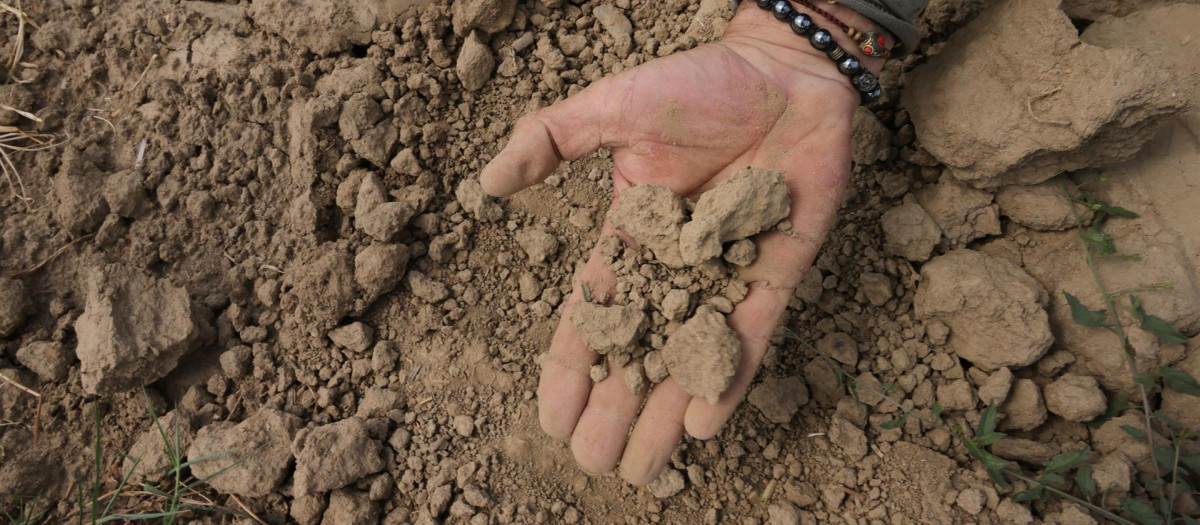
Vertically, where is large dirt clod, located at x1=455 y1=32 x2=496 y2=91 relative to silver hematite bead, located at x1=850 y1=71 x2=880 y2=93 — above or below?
below

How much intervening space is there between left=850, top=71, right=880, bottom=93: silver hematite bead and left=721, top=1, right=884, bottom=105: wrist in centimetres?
2

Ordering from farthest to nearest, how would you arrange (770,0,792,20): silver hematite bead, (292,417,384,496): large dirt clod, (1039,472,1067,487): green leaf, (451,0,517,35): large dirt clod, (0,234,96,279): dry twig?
(451,0,517,35): large dirt clod < (0,234,96,279): dry twig < (770,0,792,20): silver hematite bead < (292,417,384,496): large dirt clod < (1039,472,1067,487): green leaf

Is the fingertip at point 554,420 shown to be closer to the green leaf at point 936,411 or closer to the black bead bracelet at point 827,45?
the green leaf at point 936,411

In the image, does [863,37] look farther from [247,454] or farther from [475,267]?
[247,454]

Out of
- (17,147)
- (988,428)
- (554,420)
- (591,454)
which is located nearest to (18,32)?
(17,147)

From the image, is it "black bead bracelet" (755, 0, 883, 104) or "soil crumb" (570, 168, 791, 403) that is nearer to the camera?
"soil crumb" (570, 168, 791, 403)

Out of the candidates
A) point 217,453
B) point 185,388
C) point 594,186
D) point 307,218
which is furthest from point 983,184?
point 185,388

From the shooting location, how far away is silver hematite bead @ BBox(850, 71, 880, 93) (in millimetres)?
2006

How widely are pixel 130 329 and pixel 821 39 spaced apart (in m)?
2.22

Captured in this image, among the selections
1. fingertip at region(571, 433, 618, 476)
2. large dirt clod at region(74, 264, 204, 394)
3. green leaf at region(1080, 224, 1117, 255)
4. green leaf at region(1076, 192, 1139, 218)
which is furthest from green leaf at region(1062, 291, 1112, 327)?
large dirt clod at region(74, 264, 204, 394)

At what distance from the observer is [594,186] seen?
2.37 metres

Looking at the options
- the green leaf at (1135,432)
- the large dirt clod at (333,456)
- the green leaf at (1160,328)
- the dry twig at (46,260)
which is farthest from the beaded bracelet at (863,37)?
the dry twig at (46,260)

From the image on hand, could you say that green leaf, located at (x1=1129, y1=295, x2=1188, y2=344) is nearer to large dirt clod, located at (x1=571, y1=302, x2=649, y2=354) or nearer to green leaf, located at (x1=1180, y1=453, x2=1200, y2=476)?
green leaf, located at (x1=1180, y1=453, x2=1200, y2=476)

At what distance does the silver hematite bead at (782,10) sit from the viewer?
200 cm
